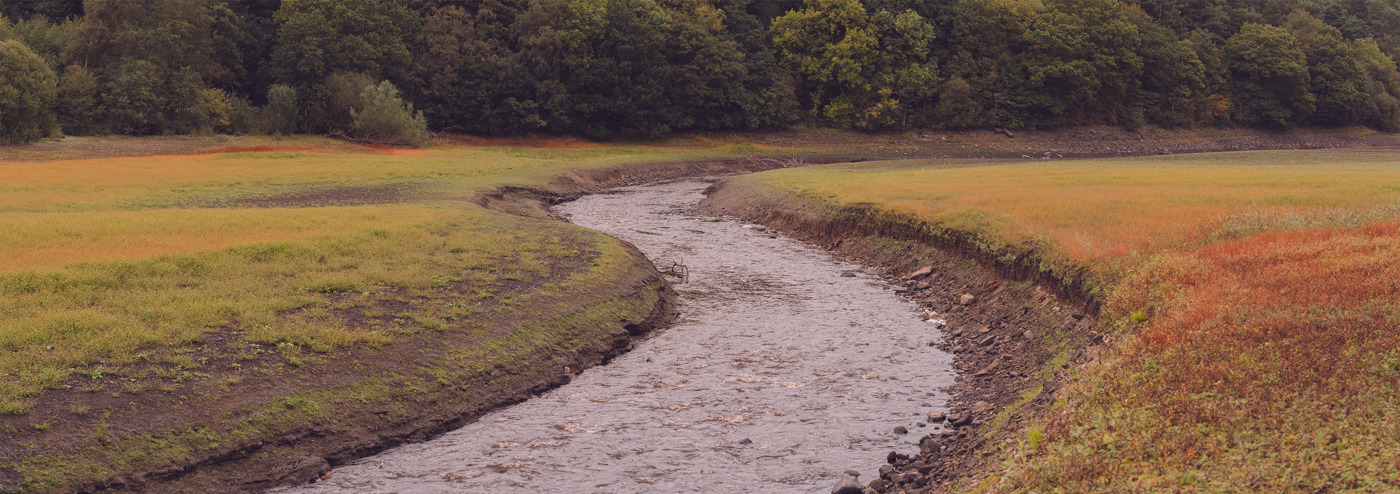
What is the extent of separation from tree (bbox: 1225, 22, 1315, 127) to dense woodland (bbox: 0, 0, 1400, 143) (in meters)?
0.27

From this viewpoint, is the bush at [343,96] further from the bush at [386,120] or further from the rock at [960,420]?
the rock at [960,420]

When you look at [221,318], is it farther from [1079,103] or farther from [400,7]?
[1079,103]

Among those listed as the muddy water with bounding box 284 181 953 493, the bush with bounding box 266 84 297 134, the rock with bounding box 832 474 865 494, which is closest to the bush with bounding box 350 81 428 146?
the bush with bounding box 266 84 297 134

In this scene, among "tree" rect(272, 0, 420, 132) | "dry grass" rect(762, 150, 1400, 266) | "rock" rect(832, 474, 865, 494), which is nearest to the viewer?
"rock" rect(832, 474, 865, 494)

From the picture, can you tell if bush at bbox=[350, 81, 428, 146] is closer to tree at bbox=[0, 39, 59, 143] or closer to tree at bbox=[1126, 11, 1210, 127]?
tree at bbox=[0, 39, 59, 143]

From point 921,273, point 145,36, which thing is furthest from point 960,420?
point 145,36

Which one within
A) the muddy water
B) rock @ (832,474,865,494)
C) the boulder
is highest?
the boulder

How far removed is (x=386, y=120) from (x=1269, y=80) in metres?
111

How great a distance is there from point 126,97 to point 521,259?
6512 cm

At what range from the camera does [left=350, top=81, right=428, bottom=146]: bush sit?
78938mm

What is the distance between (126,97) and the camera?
7644 centimetres

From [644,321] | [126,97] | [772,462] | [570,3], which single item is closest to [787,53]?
[570,3]

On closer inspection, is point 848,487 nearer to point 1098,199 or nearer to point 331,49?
point 1098,199

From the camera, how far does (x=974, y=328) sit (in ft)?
73.5
